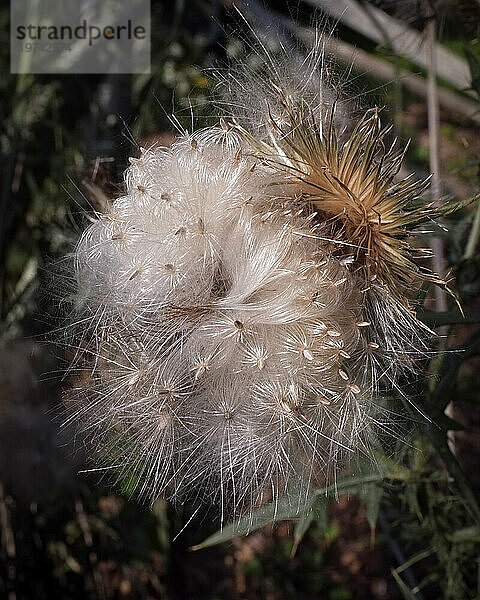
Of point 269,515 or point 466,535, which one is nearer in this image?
point 269,515

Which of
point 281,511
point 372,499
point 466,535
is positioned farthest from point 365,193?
point 466,535

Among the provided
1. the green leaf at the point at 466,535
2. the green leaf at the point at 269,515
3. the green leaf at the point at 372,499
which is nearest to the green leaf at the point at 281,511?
the green leaf at the point at 269,515

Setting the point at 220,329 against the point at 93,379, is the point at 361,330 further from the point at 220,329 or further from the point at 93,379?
the point at 93,379

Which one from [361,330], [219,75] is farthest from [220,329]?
[219,75]

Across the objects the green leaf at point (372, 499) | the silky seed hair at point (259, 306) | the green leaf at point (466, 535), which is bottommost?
the green leaf at point (466, 535)

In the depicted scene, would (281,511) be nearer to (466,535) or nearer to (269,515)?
(269,515)

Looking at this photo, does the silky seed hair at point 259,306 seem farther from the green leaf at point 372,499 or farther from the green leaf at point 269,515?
the green leaf at point 372,499

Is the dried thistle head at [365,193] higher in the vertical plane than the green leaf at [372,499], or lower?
higher

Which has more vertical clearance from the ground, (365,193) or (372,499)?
(365,193)
